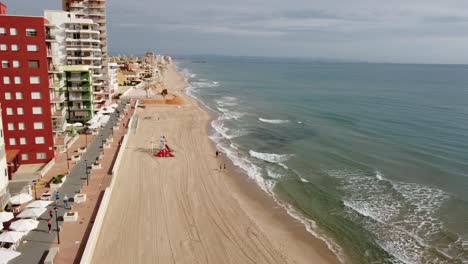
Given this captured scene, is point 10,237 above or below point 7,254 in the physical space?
above

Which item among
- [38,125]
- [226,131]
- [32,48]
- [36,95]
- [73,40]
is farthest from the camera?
[226,131]

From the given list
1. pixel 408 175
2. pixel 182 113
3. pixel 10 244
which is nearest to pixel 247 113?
pixel 182 113

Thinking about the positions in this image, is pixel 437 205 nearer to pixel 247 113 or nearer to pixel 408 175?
pixel 408 175

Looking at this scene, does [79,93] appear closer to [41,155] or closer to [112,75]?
[41,155]

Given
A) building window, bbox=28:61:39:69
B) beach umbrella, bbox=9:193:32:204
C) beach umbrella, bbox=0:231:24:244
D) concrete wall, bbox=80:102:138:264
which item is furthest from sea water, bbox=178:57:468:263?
building window, bbox=28:61:39:69

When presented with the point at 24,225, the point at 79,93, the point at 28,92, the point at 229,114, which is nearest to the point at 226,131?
the point at 229,114

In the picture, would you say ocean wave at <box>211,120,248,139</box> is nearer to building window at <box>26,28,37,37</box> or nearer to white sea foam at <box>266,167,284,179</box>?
white sea foam at <box>266,167,284,179</box>

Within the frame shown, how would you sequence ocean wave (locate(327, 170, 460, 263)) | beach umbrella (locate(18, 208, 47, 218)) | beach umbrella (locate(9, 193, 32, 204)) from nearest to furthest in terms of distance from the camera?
beach umbrella (locate(18, 208, 47, 218)), ocean wave (locate(327, 170, 460, 263)), beach umbrella (locate(9, 193, 32, 204))
